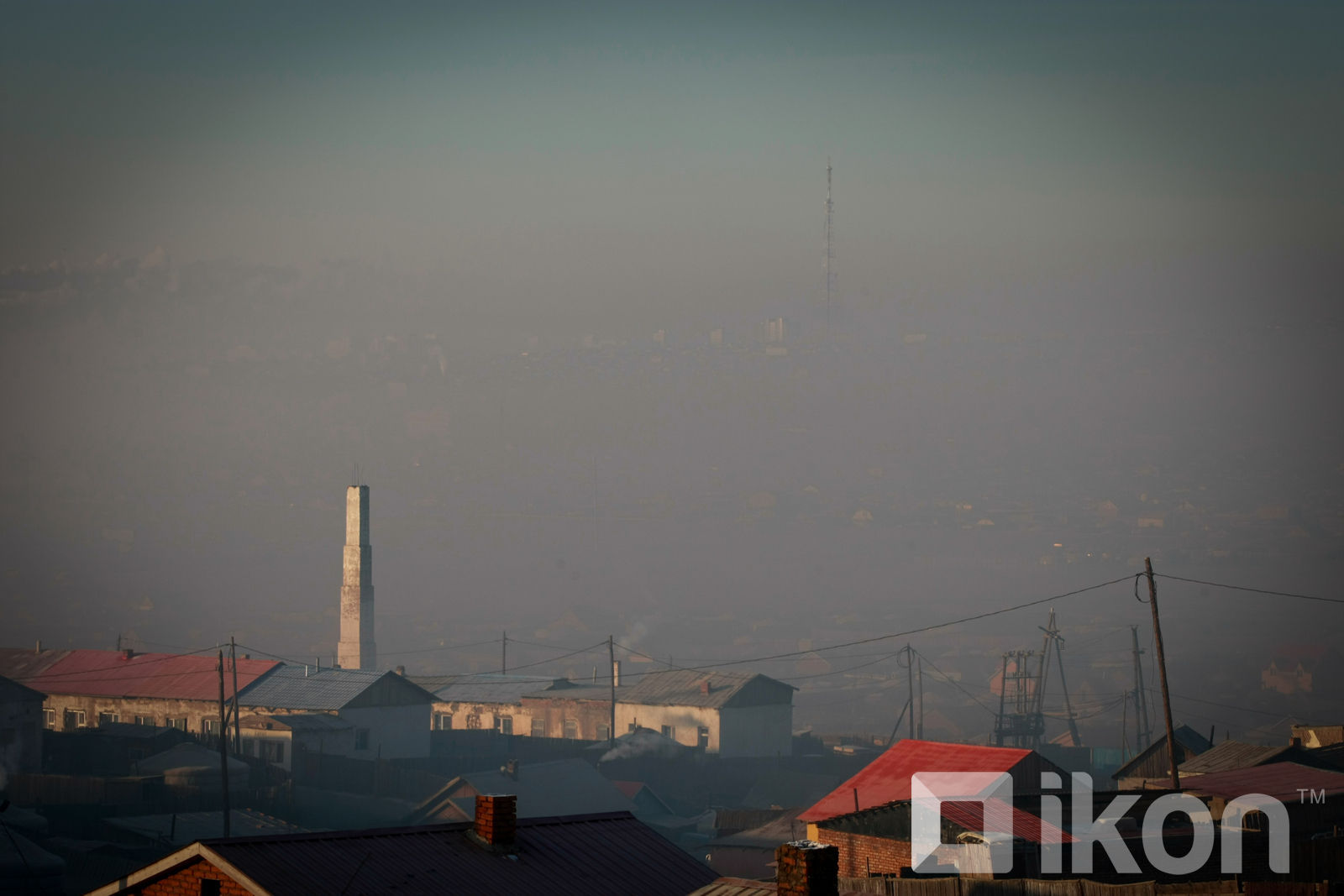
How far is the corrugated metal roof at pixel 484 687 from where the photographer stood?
8519cm

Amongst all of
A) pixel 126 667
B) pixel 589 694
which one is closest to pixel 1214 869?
pixel 589 694

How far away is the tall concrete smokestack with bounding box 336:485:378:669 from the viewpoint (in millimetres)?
99250

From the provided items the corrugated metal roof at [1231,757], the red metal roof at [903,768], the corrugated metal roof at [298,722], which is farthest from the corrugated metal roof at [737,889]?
the corrugated metal roof at [298,722]

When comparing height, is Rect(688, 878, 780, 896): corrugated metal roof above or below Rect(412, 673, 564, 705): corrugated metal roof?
below

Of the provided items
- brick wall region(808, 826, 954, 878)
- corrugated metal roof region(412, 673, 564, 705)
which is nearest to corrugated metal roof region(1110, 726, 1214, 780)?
brick wall region(808, 826, 954, 878)

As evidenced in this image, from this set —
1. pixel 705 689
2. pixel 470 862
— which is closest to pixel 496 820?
pixel 470 862

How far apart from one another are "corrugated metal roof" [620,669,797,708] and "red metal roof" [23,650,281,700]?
21.0 metres

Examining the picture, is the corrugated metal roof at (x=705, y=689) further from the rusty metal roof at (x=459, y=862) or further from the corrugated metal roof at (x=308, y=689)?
the rusty metal roof at (x=459, y=862)

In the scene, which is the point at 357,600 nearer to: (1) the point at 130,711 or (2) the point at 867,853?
(1) the point at 130,711

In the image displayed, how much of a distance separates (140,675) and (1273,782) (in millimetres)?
62830

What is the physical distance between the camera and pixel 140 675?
78250 millimetres

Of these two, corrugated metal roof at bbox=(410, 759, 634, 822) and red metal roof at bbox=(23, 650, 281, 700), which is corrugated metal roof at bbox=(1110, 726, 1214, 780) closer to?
corrugated metal roof at bbox=(410, 759, 634, 822)

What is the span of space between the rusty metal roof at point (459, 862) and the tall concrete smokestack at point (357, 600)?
80.4 metres

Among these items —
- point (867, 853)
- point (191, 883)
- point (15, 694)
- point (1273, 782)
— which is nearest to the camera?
point (191, 883)
